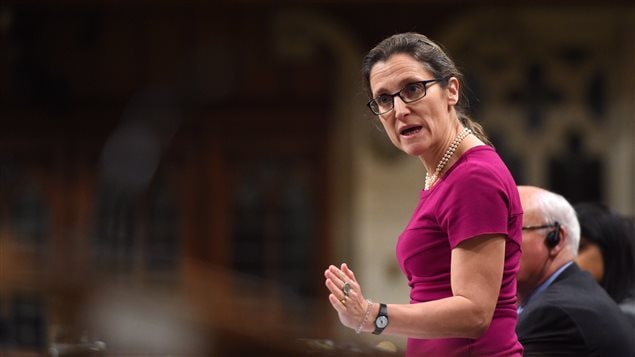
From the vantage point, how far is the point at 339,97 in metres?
6.09

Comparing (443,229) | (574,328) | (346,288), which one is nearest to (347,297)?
(346,288)

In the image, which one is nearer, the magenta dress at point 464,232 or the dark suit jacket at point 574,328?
the magenta dress at point 464,232

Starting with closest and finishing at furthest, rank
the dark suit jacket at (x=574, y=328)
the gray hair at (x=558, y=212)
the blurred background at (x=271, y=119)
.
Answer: the dark suit jacket at (x=574, y=328) → the gray hair at (x=558, y=212) → the blurred background at (x=271, y=119)

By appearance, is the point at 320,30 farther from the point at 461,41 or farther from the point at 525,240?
the point at 525,240

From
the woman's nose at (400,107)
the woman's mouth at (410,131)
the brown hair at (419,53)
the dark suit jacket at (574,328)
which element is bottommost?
the dark suit jacket at (574,328)

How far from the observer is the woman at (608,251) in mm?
2674

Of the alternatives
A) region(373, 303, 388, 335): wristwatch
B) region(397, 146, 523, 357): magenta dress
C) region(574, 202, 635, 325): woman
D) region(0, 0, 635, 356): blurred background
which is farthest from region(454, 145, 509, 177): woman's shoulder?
region(0, 0, 635, 356): blurred background

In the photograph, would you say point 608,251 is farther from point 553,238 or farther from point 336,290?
point 336,290

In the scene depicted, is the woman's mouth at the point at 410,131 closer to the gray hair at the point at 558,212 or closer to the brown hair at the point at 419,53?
the brown hair at the point at 419,53

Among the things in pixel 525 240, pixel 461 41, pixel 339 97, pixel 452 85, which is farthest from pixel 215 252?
pixel 452 85

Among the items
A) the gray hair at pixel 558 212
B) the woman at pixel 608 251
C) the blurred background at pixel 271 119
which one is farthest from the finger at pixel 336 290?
the blurred background at pixel 271 119

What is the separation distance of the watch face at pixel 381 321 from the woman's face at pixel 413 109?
0.26 metres

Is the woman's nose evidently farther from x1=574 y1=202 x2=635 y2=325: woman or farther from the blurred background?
the blurred background

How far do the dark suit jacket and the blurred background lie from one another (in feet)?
12.5
